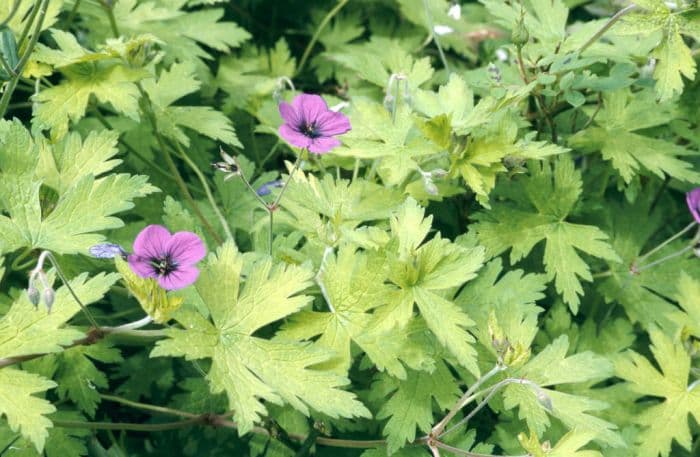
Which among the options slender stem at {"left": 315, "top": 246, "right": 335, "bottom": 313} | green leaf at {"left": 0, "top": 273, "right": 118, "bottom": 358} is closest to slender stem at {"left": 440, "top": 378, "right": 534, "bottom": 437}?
slender stem at {"left": 315, "top": 246, "right": 335, "bottom": 313}

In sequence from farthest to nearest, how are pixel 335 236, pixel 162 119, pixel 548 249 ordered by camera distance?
pixel 162 119 < pixel 548 249 < pixel 335 236

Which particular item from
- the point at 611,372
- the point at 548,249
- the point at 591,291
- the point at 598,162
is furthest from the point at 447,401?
the point at 598,162

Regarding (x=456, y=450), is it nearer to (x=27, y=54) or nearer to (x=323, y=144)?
(x=323, y=144)

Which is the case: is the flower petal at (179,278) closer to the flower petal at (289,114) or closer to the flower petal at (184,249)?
the flower petal at (184,249)

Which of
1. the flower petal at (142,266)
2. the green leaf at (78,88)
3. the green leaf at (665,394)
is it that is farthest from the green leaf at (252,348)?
the green leaf at (665,394)

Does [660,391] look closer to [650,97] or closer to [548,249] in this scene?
[548,249]

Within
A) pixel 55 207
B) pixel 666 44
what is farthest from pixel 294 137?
pixel 666 44

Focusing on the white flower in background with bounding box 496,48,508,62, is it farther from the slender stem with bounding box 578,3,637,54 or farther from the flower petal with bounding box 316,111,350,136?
the flower petal with bounding box 316,111,350,136
